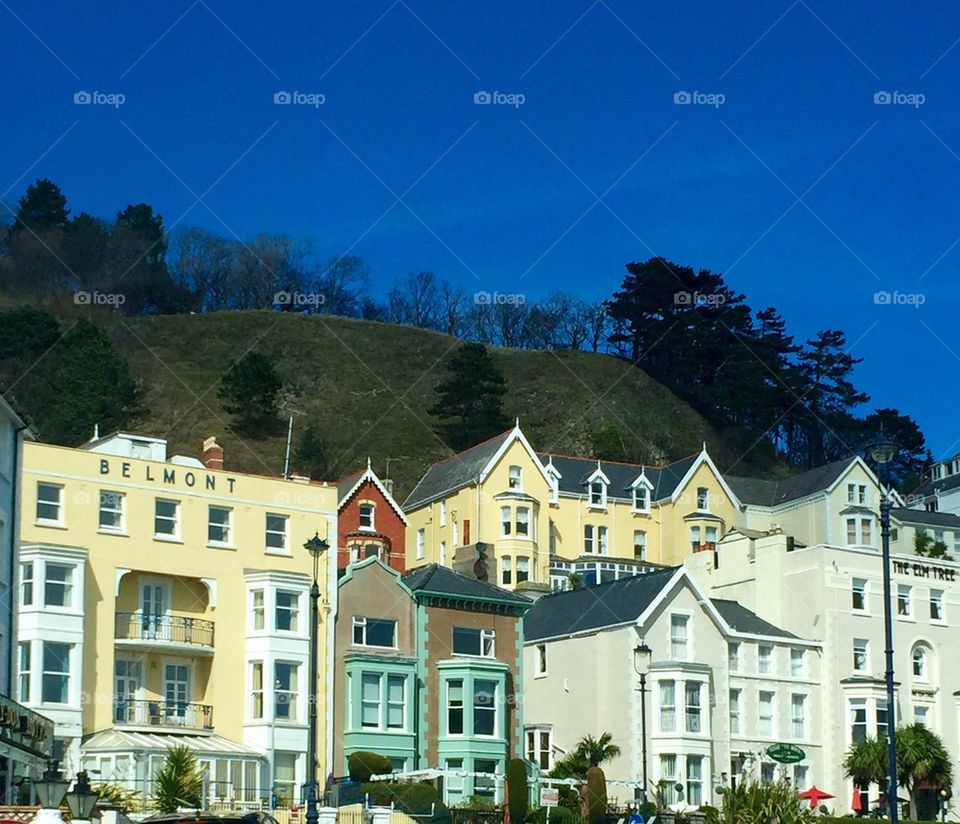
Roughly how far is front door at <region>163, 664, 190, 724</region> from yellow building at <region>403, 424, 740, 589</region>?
3479cm

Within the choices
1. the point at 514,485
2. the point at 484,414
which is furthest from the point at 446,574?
the point at 484,414

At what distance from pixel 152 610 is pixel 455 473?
46193 mm

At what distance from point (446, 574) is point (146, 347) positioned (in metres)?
102

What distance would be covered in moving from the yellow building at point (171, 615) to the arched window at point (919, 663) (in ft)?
97.3

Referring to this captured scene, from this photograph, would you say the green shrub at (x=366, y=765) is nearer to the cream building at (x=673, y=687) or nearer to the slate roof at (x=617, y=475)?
the cream building at (x=673, y=687)

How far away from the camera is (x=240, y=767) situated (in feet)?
194

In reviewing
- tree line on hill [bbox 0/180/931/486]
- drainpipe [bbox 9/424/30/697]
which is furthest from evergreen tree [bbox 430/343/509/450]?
drainpipe [bbox 9/424/30/697]

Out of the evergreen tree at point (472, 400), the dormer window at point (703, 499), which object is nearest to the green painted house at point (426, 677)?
the dormer window at point (703, 499)

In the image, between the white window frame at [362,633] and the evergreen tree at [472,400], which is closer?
the white window frame at [362,633]

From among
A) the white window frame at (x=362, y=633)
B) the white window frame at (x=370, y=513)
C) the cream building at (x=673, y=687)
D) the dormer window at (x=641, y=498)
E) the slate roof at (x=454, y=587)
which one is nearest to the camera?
the white window frame at (x=362, y=633)

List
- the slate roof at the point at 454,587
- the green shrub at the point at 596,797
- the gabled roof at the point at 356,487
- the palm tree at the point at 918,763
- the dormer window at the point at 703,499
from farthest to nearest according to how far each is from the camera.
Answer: the dormer window at the point at 703,499 → the gabled roof at the point at 356,487 → the palm tree at the point at 918,763 → the slate roof at the point at 454,587 → the green shrub at the point at 596,797

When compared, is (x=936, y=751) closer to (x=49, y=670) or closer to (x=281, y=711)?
(x=281, y=711)

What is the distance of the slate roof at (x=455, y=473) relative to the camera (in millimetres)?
103000

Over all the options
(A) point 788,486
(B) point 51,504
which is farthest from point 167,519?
(A) point 788,486
